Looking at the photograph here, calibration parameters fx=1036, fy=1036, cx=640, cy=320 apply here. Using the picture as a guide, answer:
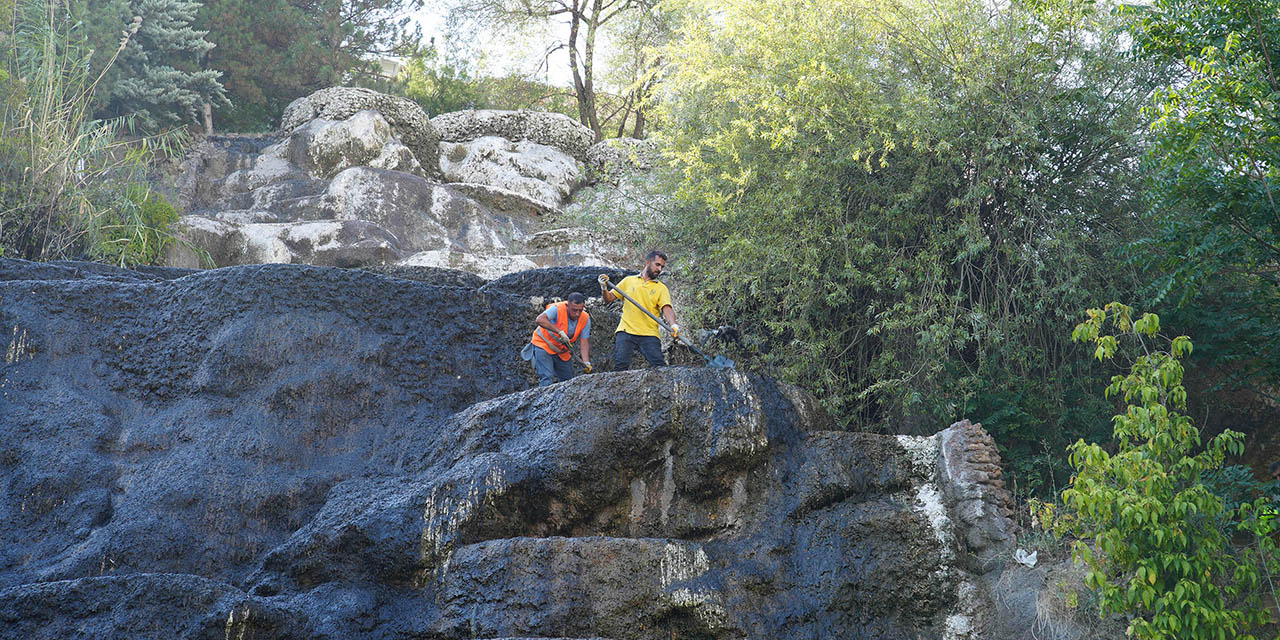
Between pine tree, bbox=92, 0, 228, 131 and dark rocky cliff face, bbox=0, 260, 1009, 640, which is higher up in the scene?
pine tree, bbox=92, 0, 228, 131

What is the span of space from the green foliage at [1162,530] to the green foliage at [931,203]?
299cm

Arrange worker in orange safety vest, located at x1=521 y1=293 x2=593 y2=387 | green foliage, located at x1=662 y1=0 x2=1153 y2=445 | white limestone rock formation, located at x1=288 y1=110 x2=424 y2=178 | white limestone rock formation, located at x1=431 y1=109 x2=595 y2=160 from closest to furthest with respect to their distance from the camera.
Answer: worker in orange safety vest, located at x1=521 y1=293 x2=593 y2=387 → green foliage, located at x1=662 y1=0 x2=1153 y2=445 → white limestone rock formation, located at x1=288 y1=110 x2=424 y2=178 → white limestone rock formation, located at x1=431 y1=109 x2=595 y2=160

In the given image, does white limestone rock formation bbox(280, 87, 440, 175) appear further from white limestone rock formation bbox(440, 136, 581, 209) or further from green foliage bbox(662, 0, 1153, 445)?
green foliage bbox(662, 0, 1153, 445)

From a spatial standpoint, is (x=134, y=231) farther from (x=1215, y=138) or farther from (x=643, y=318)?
(x=1215, y=138)

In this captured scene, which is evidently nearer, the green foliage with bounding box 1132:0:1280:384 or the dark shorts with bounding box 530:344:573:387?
the green foliage with bounding box 1132:0:1280:384

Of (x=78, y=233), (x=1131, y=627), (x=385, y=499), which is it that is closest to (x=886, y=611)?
(x=1131, y=627)

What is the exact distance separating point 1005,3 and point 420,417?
25.2 ft

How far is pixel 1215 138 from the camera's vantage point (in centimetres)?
789

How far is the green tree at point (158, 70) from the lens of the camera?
750 inches

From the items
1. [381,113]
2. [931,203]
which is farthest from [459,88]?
[931,203]

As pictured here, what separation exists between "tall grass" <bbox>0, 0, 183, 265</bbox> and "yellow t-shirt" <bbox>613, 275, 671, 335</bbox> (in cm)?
657

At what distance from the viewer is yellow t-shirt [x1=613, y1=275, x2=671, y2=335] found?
9.66m

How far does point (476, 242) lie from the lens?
54.7 ft

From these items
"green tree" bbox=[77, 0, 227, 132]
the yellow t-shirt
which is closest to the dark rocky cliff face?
the yellow t-shirt
